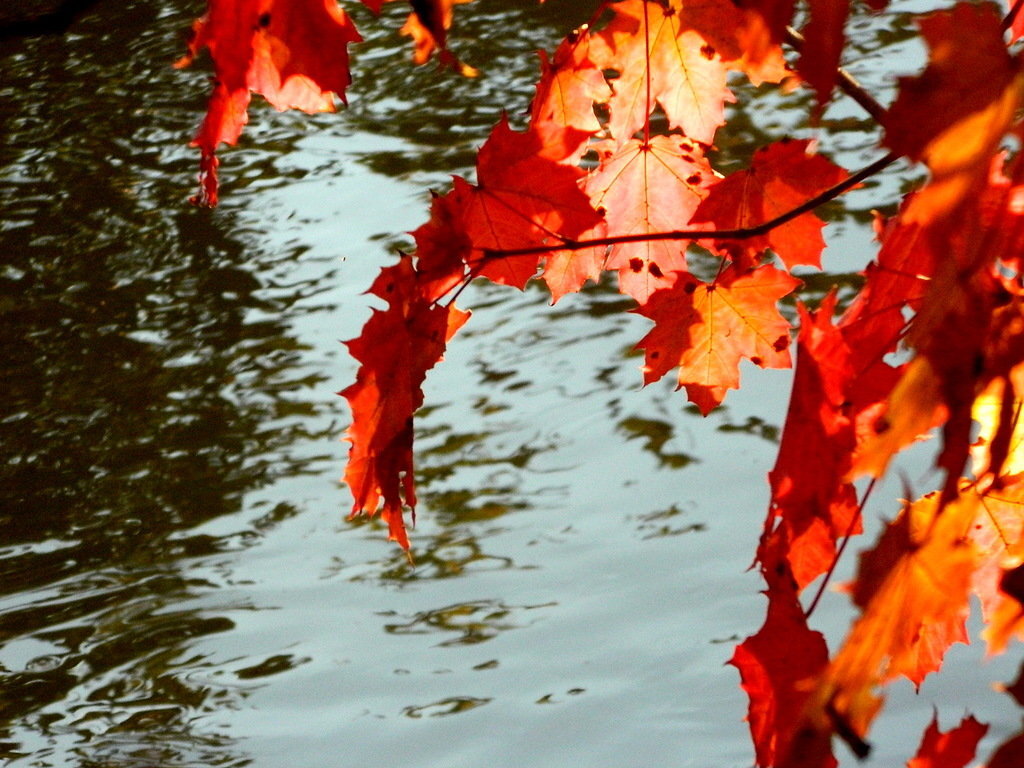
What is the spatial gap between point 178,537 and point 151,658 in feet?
0.96

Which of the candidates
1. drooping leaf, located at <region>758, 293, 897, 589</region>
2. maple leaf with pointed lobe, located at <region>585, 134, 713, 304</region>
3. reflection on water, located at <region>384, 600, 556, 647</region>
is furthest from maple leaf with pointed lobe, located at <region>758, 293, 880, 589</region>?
reflection on water, located at <region>384, 600, 556, 647</region>

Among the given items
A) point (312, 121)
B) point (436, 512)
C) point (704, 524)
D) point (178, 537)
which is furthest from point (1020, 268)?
point (312, 121)

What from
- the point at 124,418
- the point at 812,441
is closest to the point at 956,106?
the point at 812,441

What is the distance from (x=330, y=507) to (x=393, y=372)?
122 centimetres

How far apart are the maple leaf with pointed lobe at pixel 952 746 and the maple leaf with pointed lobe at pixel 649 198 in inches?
17.1

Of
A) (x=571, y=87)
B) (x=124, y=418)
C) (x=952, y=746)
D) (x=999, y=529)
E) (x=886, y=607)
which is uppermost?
(x=571, y=87)

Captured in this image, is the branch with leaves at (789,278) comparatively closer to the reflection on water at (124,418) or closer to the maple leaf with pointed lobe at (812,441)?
the maple leaf with pointed lobe at (812,441)

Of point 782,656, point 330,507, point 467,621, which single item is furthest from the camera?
Answer: point 330,507

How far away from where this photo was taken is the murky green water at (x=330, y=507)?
157cm

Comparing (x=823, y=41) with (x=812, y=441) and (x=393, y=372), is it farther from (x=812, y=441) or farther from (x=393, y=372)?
(x=393, y=372)

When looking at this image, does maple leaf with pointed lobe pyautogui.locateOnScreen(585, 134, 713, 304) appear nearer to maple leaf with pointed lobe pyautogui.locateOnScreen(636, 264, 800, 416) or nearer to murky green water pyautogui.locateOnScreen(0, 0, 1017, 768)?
maple leaf with pointed lobe pyautogui.locateOnScreen(636, 264, 800, 416)

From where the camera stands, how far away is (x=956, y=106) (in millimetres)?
485

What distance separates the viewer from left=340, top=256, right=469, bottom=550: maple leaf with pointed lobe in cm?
85

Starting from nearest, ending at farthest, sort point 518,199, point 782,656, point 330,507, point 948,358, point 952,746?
point 948,358, point 782,656, point 952,746, point 518,199, point 330,507
